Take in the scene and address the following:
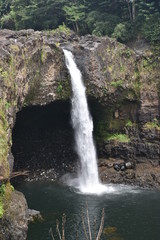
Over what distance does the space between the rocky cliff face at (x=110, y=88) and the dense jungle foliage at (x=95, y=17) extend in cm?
405

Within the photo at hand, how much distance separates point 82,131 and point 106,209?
860cm

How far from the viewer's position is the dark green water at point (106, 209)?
15.1 metres

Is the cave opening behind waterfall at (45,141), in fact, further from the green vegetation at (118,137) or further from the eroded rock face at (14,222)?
the eroded rock face at (14,222)

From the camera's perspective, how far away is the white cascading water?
928 inches

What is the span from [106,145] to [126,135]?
197 centimetres

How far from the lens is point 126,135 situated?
26125 mm

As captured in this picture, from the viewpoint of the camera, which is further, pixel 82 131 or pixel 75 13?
pixel 75 13

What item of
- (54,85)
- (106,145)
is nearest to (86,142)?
(106,145)

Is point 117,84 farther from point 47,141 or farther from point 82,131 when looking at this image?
point 47,141

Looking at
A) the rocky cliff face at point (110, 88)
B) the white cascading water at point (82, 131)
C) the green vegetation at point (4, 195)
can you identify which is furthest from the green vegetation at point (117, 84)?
the green vegetation at point (4, 195)

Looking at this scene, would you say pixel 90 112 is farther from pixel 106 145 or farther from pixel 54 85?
pixel 54 85

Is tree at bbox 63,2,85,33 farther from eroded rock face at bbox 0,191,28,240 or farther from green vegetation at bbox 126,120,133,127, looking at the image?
eroded rock face at bbox 0,191,28,240

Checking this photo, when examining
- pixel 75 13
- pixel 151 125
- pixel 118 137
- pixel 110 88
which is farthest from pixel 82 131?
pixel 75 13

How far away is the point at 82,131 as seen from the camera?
2511 centimetres
